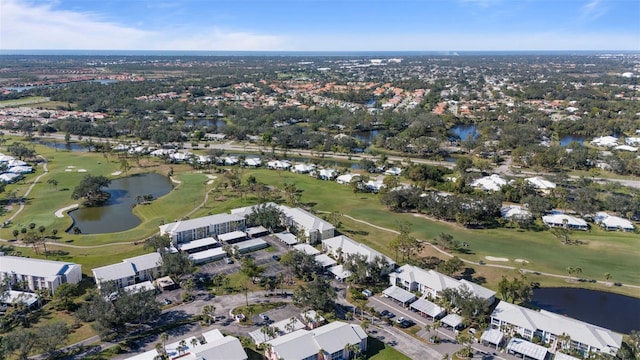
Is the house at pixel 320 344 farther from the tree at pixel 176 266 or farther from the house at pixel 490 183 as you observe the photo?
the house at pixel 490 183

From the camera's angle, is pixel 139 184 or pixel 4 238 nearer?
pixel 4 238

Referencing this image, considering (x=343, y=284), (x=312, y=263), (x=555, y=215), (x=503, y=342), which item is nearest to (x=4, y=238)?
(x=312, y=263)

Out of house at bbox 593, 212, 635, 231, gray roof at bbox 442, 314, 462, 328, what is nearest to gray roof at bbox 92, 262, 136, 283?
gray roof at bbox 442, 314, 462, 328

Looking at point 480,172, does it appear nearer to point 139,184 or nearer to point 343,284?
point 343,284

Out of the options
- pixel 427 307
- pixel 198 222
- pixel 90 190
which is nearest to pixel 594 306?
pixel 427 307

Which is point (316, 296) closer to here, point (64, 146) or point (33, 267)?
point (33, 267)

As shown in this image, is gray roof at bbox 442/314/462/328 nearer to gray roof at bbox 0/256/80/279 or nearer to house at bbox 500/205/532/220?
house at bbox 500/205/532/220
